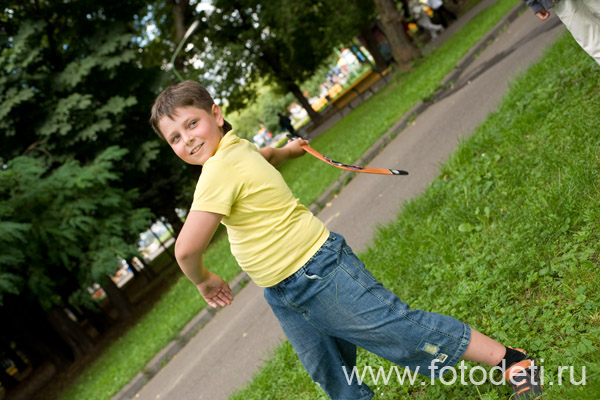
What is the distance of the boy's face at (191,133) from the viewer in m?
2.66

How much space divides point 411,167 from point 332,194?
7.89 ft

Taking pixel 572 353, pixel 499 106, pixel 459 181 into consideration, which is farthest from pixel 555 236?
pixel 499 106

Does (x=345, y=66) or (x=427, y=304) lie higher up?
(x=345, y=66)

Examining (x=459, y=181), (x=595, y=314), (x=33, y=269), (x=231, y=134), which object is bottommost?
(x=595, y=314)

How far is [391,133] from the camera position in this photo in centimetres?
1077

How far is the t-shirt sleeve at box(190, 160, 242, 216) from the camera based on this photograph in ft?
8.02

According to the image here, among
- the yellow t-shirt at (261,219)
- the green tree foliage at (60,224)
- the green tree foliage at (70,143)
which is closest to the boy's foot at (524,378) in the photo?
the yellow t-shirt at (261,219)

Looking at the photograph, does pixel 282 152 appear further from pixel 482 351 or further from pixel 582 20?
pixel 582 20

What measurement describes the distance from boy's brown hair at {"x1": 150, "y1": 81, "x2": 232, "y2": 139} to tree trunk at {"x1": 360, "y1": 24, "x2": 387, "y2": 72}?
21.8 metres

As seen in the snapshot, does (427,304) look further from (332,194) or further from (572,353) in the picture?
(332,194)

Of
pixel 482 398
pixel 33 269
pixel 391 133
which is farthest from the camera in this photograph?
pixel 33 269

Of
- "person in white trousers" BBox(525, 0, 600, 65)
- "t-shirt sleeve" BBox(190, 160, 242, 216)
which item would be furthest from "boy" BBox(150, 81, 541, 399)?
"person in white trousers" BBox(525, 0, 600, 65)

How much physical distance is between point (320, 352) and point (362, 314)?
1.56ft

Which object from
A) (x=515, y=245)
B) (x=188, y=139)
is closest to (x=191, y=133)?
(x=188, y=139)
